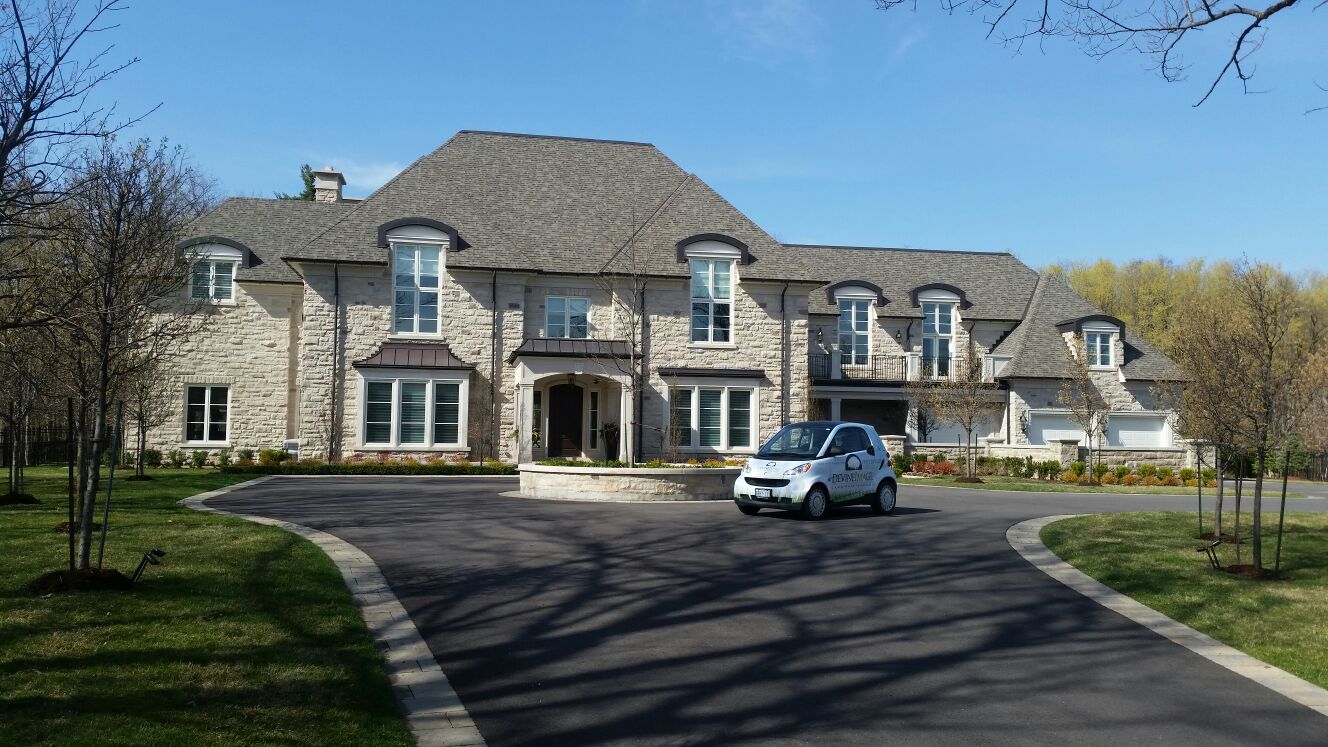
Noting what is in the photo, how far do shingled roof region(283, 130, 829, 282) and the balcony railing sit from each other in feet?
17.0

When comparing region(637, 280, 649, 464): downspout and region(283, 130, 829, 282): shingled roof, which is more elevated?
region(283, 130, 829, 282): shingled roof

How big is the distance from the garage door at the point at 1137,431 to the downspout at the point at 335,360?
2849 cm

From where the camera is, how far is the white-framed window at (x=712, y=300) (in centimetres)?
3100

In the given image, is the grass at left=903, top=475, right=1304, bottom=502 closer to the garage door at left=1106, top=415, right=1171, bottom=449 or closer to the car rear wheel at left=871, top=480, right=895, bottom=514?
the garage door at left=1106, top=415, right=1171, bottom=449

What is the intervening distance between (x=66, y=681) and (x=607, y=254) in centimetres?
2600

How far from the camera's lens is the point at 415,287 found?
2953 centimetres

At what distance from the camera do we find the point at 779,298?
31.5 metres

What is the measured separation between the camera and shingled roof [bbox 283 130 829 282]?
30.0 metres

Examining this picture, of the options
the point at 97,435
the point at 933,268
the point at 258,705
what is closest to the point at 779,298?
the point at 933,268

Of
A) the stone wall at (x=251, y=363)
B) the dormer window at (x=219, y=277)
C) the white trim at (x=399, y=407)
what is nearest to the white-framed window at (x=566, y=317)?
the white trim at (x=399, y=407)

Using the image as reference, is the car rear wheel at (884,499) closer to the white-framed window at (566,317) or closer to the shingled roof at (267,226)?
the white-framed window at (566,317)

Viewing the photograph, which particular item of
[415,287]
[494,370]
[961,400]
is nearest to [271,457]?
[415,287]

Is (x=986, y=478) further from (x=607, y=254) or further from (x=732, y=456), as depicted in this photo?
(x=607, y=254)

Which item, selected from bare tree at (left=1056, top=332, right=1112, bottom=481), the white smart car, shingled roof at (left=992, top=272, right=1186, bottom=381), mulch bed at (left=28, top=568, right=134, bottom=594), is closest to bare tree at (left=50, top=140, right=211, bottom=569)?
mulch bed at (left=28, top=568, right=134, bottom=594)
